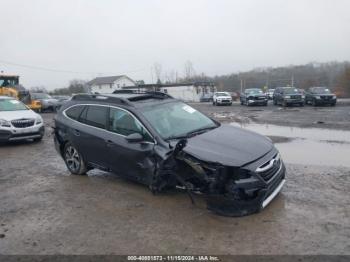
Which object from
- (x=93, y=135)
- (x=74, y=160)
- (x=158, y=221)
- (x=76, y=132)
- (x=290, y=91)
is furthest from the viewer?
(x=290, y=91)

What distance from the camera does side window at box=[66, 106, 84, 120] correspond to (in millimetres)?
7938

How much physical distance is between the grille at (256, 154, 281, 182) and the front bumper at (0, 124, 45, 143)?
9.60 m

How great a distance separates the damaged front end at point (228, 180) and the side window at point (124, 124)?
0.84 metres

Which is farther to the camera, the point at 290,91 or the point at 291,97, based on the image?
the point at 290,91

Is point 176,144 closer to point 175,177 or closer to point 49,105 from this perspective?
point 175,177

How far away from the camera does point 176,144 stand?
5719 mm

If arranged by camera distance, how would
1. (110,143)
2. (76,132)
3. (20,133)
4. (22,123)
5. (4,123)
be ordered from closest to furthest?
1. (110,143)
2. (76,132)
3. (4,123)
4. (20,133)
5. (22,123)

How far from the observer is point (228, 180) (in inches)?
201

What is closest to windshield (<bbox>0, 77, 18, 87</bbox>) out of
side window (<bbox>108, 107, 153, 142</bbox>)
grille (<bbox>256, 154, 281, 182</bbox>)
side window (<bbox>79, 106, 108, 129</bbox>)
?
side window (<bbox>79, 106, 108, 129</bbox>)

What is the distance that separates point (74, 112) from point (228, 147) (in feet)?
12.8

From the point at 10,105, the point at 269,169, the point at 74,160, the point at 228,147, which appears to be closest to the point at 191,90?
the point at 10,105

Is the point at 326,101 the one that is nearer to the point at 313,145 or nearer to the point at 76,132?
the point at 313,145

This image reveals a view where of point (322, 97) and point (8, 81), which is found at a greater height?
point (8, 81)

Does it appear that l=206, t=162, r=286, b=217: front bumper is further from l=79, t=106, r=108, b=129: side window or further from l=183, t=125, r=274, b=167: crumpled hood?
l=79, t=106, r=108, b=129: side window
